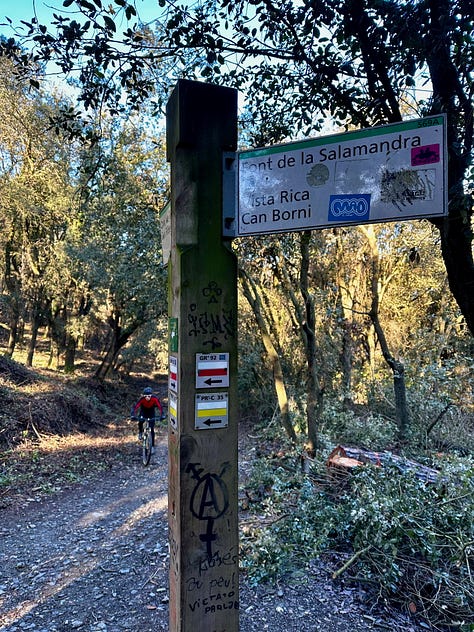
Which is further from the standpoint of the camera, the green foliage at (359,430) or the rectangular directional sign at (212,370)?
the green foliage at (359,430)

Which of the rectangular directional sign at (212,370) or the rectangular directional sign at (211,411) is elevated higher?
the rectangular directional sign at (212,370)

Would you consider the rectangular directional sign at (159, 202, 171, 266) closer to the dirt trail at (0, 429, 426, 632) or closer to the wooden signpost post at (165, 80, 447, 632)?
the wooden signpost post at (165, 80, 447, 632)

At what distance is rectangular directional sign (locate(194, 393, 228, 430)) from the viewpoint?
1952 mm

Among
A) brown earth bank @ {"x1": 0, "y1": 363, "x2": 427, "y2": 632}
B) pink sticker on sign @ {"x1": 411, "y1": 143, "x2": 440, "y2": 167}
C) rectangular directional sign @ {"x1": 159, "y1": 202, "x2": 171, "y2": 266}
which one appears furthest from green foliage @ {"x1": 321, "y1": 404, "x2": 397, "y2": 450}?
pink sticker on sign @ {"x1": 411, "y1": 143, "x2": 440, "y2": 167}

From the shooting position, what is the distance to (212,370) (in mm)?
1979

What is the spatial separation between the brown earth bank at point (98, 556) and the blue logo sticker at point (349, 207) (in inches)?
124

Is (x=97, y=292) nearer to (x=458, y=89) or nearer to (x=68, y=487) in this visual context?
(x=68, y=487)

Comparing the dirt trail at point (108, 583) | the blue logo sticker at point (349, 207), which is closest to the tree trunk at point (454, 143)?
the blue logo sticker at point (349, 207)

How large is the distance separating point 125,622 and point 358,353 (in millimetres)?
11157

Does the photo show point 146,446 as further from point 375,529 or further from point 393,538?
point 393,538

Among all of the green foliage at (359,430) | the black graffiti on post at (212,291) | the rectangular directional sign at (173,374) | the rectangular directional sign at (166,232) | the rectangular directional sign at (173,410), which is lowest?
the green foliage at (359,430)

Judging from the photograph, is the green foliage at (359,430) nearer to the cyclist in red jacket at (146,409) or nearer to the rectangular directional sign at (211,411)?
the cyclist in red jacket at (146,409)

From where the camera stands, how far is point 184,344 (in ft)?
6.40

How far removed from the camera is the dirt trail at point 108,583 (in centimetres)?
347
